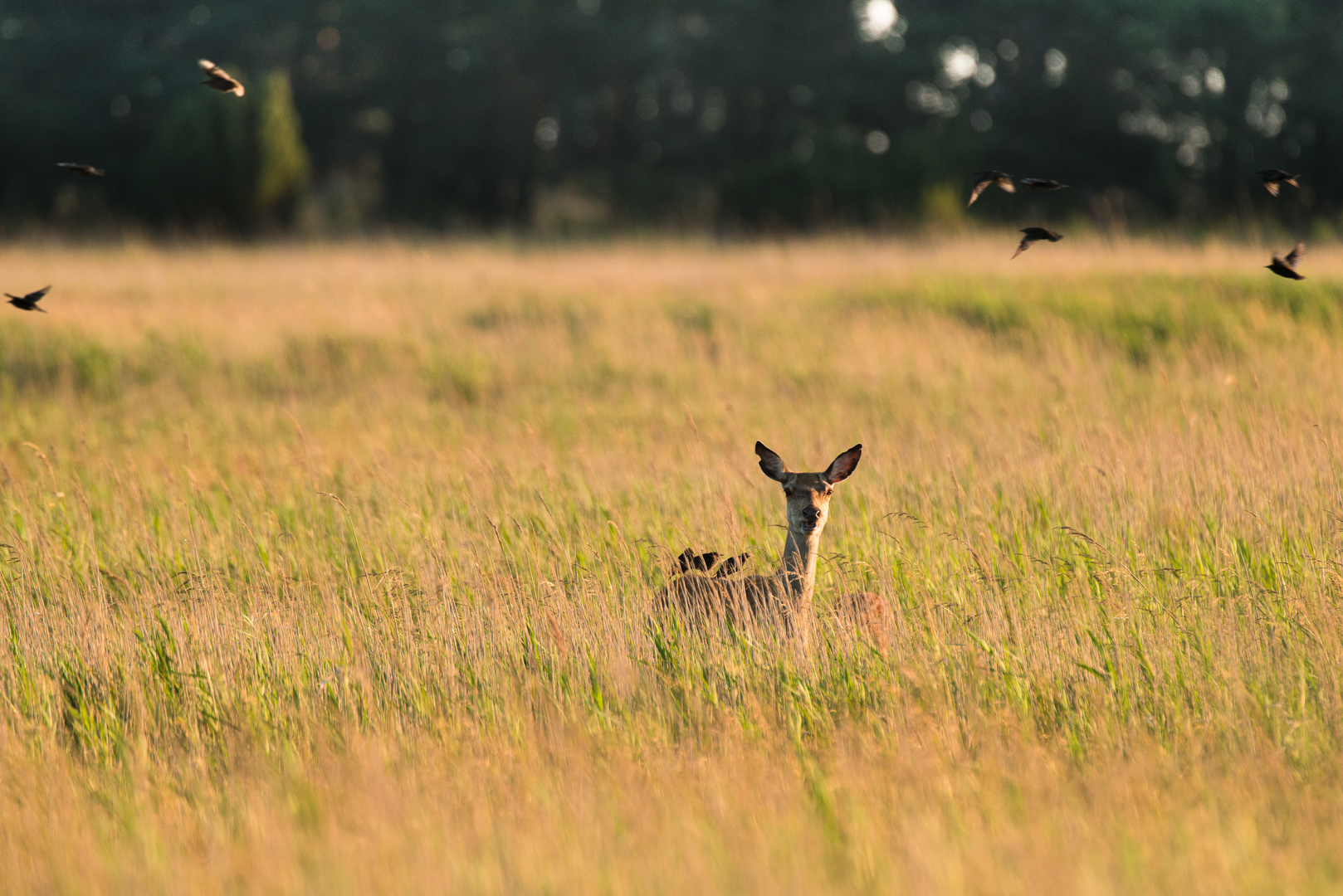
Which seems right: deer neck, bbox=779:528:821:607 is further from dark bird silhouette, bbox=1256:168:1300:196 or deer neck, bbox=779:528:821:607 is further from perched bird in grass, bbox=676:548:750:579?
dark bird silhouette, bbox=1256:168:1300:196

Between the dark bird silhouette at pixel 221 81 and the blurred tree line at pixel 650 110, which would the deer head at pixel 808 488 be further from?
the blurred tree line at pixel 650 110

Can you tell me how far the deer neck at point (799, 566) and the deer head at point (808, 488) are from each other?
1 centimetres

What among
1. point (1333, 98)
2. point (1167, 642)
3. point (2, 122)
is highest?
point (1333, 98)

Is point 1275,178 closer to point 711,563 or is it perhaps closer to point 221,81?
point 711,563

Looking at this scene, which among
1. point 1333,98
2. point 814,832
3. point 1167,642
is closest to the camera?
point 814,832

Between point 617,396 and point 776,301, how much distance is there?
10.4ft

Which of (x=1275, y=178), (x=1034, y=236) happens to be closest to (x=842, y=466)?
(x=1034, y=236)

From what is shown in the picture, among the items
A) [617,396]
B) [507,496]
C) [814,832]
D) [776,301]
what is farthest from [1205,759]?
[776,301]

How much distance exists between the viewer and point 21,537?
5676mm

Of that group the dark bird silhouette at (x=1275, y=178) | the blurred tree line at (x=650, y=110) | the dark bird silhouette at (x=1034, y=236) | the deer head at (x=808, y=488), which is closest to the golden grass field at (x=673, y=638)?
the deer head at (x=808, y=488)

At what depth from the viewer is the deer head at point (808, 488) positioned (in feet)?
14.2

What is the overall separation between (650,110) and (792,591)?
3139cm

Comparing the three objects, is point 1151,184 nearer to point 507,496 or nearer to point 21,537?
point 507,496

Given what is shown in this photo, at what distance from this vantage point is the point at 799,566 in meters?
4.39
